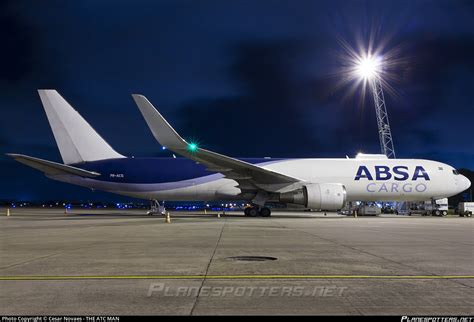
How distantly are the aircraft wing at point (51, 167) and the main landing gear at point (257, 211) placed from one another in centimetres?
1016

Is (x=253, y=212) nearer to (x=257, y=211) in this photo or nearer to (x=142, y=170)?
(x=257, y=211)

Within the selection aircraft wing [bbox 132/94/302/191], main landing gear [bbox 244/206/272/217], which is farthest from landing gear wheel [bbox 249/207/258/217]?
aircraft wing [bbox 132/94/302/191]

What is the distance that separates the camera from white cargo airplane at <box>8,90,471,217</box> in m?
27.3

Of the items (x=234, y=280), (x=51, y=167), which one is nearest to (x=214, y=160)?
(x=51, y=167)

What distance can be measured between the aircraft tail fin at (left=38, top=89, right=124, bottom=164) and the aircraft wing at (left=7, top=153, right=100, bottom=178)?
1.39 meters

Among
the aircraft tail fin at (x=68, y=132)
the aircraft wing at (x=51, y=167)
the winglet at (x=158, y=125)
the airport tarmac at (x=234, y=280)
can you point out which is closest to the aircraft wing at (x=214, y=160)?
the winglet at (x=158, y=125)

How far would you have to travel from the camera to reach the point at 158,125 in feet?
77.4

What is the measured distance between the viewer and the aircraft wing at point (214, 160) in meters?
23.5

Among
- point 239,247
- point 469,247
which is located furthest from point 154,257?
point 469,247

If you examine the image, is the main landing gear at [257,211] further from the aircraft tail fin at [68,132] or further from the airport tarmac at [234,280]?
the airport tarmac at [234,280]

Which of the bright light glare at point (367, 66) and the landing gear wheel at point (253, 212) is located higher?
the bright light glare at point (367, 66)

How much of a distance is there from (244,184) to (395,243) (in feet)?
53.4

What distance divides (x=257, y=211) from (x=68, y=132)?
13653mm

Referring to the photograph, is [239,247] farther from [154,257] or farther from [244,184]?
[244,184]
